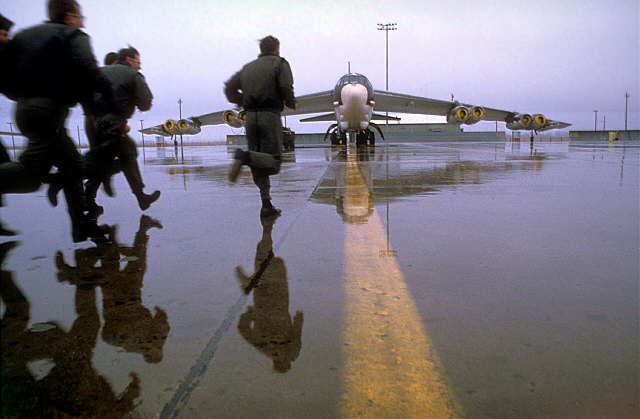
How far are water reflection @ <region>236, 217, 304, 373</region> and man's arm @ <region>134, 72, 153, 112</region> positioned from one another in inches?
102

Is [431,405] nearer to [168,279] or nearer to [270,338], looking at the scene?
[270,338]

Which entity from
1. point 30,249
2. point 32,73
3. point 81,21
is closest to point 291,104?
point 81,21

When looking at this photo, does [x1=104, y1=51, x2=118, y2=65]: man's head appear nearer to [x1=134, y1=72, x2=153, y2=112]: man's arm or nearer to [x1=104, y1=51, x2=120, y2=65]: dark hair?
[x1=104, y1=51, x2=120, y2=65]: dark hair

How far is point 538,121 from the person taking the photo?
21969 mm

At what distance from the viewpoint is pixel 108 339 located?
1.55 metres

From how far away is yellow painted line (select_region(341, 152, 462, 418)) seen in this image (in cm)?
115

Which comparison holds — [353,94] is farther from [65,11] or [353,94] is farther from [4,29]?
[4,29]

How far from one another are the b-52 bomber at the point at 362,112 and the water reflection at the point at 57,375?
12907 millimetres

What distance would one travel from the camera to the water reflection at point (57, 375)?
115cm

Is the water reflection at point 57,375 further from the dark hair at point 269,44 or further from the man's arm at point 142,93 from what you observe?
the dark hair at point 269,44

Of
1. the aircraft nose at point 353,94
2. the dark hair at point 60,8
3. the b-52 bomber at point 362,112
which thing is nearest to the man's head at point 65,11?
the dark hair at point 60,8

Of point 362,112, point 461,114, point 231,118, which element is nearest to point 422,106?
point 461,114

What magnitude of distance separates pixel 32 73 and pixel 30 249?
46.1 inches

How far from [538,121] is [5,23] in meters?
23.6
